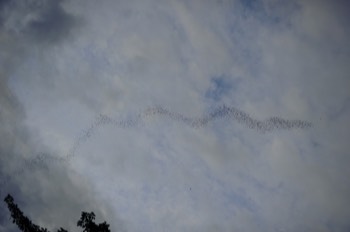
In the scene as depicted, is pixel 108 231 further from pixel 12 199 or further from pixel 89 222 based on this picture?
pixel 12 199

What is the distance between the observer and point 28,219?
4728cm

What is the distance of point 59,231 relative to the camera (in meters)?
47.0

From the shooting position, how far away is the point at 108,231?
48188mm

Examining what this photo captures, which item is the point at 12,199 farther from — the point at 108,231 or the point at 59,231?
the point at 108,231

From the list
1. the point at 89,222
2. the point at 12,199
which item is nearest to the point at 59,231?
the point at 89,222

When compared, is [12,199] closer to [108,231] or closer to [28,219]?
[28,219]

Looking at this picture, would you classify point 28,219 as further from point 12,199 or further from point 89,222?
point 89,222

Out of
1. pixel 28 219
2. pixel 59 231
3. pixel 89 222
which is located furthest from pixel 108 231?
pixel 28 219

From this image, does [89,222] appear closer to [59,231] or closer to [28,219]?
[59,231]

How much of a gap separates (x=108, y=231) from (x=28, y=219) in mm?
8856

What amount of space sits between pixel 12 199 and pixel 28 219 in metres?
2.84

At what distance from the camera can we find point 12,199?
47.5 meters

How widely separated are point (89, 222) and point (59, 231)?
333cm

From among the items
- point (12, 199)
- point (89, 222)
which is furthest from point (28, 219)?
point (89, 222)
